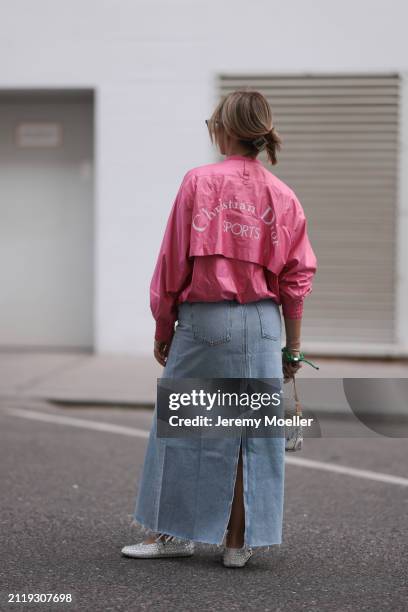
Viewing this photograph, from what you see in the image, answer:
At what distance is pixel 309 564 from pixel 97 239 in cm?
727

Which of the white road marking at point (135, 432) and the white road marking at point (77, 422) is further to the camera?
the white road marking at point (77, 422)

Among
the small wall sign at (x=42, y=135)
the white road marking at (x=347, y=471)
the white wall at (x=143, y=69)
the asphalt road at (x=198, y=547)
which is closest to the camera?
Answer: the asphalt road at (x=198, y=547)

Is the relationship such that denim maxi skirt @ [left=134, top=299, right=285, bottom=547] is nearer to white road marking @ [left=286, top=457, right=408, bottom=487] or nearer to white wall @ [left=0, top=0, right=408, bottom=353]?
white road marking @ [left=286, top=457, right=408, bottom=487]

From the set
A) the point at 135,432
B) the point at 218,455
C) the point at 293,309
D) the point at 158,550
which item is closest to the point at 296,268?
the point at 293,309

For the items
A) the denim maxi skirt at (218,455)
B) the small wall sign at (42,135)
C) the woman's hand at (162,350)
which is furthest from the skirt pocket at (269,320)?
the small wall sign at (42,135)

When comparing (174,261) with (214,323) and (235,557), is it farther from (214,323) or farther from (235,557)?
(235,557)

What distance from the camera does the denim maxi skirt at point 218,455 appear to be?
146 inches

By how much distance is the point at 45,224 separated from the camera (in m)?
11.4

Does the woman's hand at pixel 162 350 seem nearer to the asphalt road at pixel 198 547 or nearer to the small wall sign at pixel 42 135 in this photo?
the asphalt road at pixel 198 547

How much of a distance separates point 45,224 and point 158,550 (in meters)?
7.88

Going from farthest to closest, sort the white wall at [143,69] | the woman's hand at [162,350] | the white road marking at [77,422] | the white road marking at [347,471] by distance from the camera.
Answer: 1. the white wall at [143,69]
2. the white road marking at [77,422]
3. the white road marking at [347,471]
4. the woman's hand at [162,350]

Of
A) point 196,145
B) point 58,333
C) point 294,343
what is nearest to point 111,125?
point 196,145

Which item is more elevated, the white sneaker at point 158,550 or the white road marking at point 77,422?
the white sneaker at point 158,550

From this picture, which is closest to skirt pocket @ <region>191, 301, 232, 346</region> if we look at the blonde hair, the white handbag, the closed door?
the white handbag
